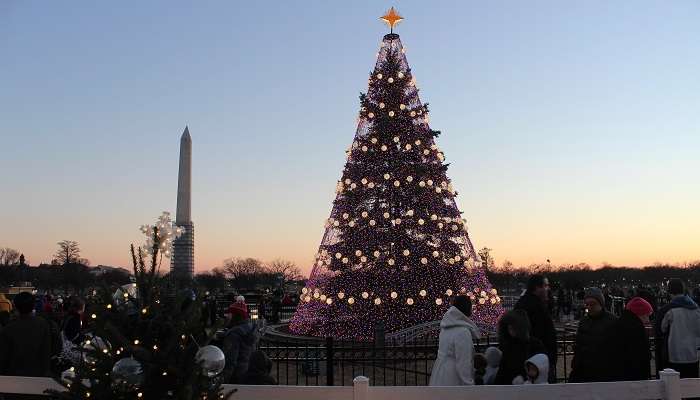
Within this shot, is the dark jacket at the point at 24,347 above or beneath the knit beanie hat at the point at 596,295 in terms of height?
beneath

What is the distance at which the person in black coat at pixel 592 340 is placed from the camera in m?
6.29

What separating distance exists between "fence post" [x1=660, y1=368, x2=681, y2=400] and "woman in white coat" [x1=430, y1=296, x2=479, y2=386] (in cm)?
Answer: 157

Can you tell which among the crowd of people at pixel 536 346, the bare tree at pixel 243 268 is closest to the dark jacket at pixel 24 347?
the crowd of people at pixel 536 346

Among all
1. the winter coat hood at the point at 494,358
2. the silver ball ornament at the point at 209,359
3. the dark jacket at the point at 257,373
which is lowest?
the dark jacket at the point at 257,373

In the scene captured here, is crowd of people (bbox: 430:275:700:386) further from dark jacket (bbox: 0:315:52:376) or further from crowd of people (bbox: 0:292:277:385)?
dark jacket (bbox: 0:315:52:376)

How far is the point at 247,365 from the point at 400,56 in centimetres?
1498

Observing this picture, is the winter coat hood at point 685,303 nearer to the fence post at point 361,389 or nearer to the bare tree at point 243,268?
the fence post at point 361,389

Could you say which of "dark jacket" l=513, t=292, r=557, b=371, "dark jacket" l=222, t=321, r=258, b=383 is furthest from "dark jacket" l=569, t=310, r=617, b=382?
"dark jacket" l=222, t=321, r=258, b=383

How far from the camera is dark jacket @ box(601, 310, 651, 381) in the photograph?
6203 mm

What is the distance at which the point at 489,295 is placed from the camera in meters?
18.9

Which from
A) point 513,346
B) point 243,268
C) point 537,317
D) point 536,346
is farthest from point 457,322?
point 243,268

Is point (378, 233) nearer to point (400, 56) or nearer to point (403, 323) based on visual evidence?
point (403, 323)

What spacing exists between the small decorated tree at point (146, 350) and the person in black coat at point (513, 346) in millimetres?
2866

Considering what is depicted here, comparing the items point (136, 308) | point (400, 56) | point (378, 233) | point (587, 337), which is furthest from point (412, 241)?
point (136, 308)
